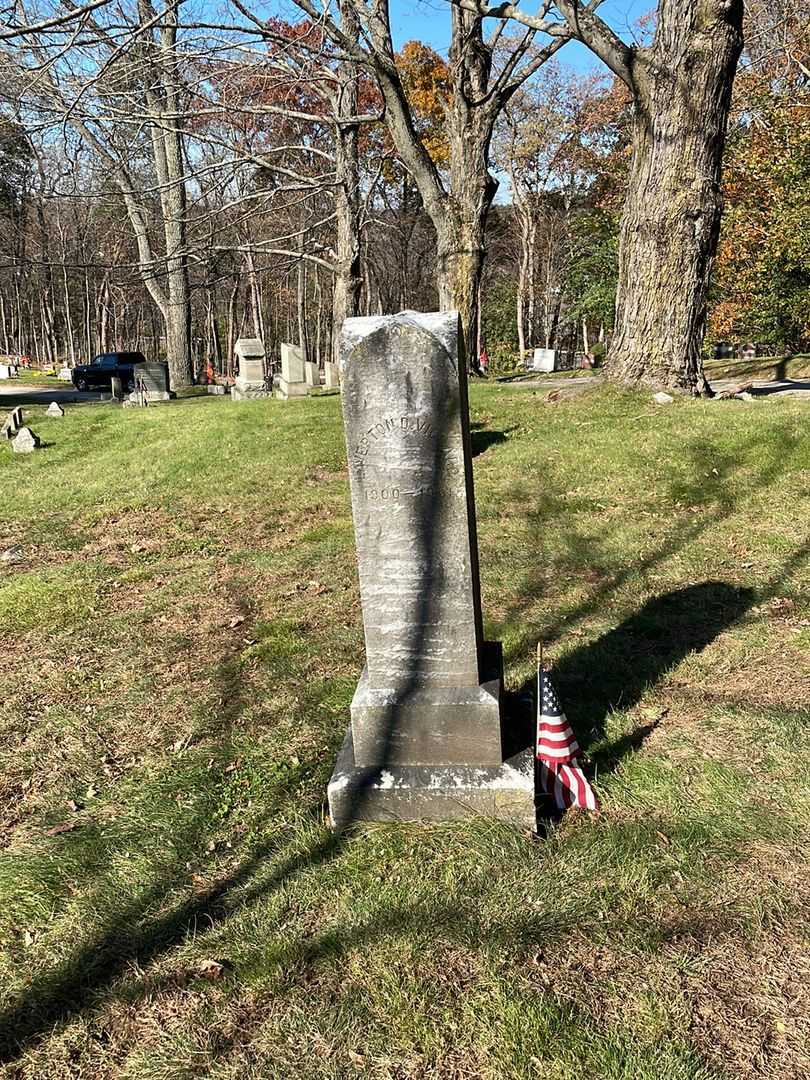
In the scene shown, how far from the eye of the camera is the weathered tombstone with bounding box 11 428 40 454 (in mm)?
13078

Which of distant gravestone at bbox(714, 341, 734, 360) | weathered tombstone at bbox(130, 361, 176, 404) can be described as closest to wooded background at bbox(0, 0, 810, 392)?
weathered tombstone at bbox(130, 361, 176, 404)

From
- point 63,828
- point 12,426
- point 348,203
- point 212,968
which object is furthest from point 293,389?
point 212,968

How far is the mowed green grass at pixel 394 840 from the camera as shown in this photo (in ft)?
7.55

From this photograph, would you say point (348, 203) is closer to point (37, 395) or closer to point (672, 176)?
point (672, 176)

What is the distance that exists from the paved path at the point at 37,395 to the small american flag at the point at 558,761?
23.0m

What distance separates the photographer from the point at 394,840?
10.3 ft

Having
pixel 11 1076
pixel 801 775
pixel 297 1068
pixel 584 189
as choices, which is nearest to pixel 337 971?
pixel 297 1068

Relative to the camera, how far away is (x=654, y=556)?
248 inches

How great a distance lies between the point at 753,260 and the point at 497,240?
893 inches

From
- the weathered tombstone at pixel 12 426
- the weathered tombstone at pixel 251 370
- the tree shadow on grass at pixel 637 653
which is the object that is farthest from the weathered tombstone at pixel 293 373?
the tree shadow on grass at pixel 637 653

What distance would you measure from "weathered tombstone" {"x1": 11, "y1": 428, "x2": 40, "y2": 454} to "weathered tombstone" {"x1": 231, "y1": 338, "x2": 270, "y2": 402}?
263 inches

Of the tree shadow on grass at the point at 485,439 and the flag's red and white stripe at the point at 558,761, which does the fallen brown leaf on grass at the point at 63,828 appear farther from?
the tree shadow on grass at the point at 485,439

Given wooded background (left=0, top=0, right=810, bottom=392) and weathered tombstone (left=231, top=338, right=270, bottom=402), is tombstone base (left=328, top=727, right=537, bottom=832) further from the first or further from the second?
weathered tombstone (left=231, top=338, right=270, bottom=402)

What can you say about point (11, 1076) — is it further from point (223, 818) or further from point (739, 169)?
point (739, 169)
